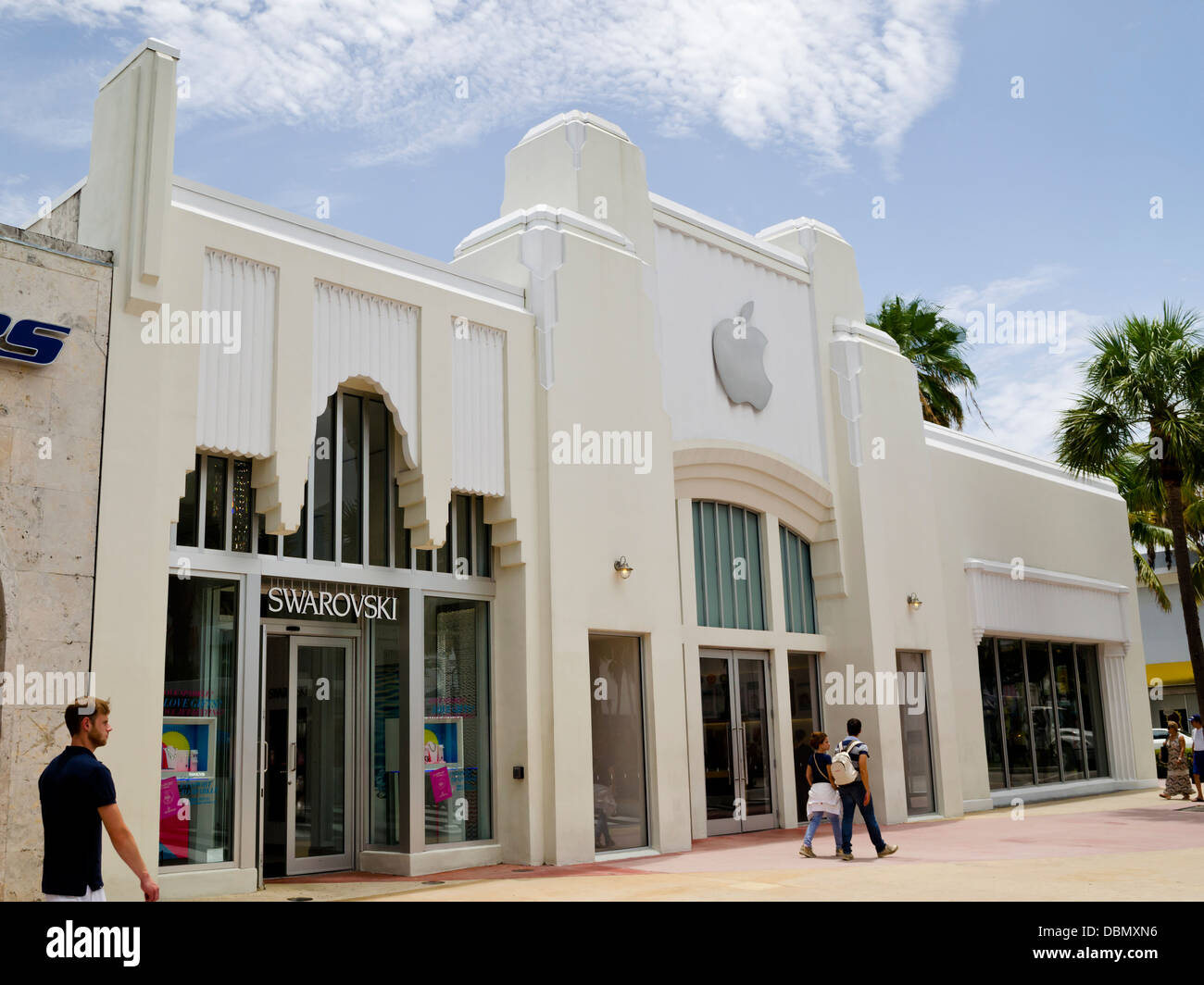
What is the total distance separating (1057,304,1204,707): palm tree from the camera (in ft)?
60.1

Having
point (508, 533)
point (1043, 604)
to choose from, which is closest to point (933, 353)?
point (1043, 604)

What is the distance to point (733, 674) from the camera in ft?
54.0

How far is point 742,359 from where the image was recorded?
16.9 metres

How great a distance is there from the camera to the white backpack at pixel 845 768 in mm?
12547

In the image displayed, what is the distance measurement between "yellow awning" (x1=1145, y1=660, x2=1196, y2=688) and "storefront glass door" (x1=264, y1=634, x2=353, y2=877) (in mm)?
33160

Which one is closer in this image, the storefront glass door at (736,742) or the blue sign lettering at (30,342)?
the blue sign lettering at (30,342)

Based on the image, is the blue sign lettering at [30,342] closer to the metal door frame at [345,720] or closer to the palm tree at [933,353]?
the metal door frame at [345,720]

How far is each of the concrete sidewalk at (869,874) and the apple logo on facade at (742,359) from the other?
6.47m

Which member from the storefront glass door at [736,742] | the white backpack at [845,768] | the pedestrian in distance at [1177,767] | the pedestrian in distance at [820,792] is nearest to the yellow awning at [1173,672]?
the pedestrian in distance at [1177,767]

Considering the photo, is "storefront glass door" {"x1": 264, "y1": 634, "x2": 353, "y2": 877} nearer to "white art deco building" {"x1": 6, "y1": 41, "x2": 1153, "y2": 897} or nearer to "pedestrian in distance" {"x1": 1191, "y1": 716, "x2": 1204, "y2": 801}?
"white art deco building" {"x1": 6, "y1": 41, "x2": 1153, "y2": 897}

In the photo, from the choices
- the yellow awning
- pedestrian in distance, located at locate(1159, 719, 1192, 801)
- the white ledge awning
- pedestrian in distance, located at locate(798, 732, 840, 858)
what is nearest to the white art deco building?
the white ledge awning

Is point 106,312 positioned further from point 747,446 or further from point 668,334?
point 747,446
